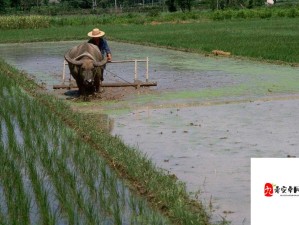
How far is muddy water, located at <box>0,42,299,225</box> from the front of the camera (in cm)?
572

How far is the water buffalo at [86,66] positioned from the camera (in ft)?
34.8

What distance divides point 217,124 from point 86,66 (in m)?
3.06

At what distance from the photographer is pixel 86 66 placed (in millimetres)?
10586

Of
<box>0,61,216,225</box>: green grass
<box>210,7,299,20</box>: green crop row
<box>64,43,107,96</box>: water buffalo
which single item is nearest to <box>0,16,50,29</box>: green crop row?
<box>210,7,299,20</box>: green crop row

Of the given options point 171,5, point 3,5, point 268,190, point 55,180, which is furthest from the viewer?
point 171,5

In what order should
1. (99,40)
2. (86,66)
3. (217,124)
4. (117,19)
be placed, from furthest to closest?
(117,19) → (99,40) → (86,66) → (217,124)

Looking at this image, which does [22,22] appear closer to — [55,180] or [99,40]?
[99,40]

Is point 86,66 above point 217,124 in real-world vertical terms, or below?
above

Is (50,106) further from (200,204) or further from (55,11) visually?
A: (55,11)

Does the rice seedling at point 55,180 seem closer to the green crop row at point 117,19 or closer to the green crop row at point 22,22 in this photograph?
the green crop row at point 22,22

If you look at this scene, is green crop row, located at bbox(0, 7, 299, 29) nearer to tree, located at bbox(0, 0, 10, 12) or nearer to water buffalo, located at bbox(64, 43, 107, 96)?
tree, located at bbox(0, 0, 10, 12)

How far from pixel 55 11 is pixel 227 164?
59075 millimetres

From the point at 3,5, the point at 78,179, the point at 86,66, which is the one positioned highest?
the point at 86,66

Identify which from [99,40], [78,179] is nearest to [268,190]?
[78,179]
